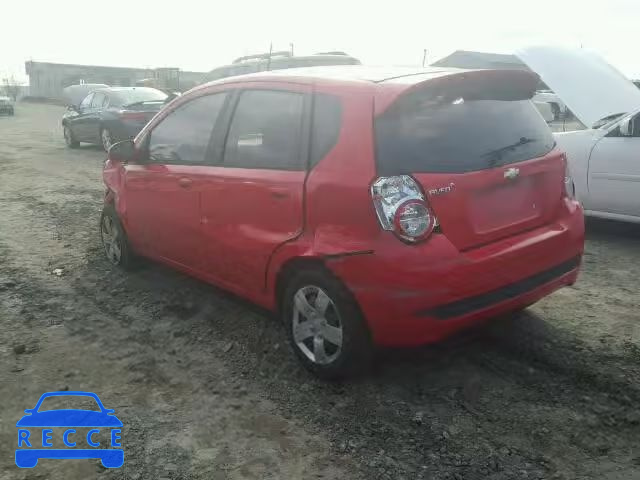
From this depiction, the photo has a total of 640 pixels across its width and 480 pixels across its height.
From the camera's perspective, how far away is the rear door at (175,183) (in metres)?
3.91

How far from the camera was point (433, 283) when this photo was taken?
278 centimetres

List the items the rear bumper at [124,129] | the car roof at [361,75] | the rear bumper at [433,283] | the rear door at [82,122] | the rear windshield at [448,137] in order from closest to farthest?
the rear bumper at [433,283]
the rear windshield at [448,137]
the car roof at [361,75]
the rear bumper at [124,129]
the rear door at [82,122]

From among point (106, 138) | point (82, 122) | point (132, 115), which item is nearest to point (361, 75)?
point (132, 115)

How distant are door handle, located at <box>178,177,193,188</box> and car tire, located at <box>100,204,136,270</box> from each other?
1197 mm

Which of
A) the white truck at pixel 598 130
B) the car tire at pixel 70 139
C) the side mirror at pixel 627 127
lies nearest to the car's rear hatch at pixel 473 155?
the white truck at pixel 598 130

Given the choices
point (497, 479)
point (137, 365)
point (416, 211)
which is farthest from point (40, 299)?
point (497, 479)

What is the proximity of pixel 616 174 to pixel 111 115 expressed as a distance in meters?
10.3

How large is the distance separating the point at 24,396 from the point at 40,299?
59.8 inches

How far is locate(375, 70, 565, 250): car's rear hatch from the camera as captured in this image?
113 inches

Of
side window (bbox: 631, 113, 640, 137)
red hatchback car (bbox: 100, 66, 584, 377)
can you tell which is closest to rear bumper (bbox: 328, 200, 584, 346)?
red hatchback car (bbox: 100, 66, 584, 377)

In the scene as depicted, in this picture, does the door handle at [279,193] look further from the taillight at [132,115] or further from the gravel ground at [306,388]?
the taillight at [132,115]

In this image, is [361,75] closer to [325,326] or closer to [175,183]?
[325,326]

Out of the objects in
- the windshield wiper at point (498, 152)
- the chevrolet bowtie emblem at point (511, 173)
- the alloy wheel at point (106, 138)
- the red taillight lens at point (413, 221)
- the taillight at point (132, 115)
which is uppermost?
the windshield wiper at point (498, 152)

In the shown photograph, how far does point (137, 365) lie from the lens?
137 inches
